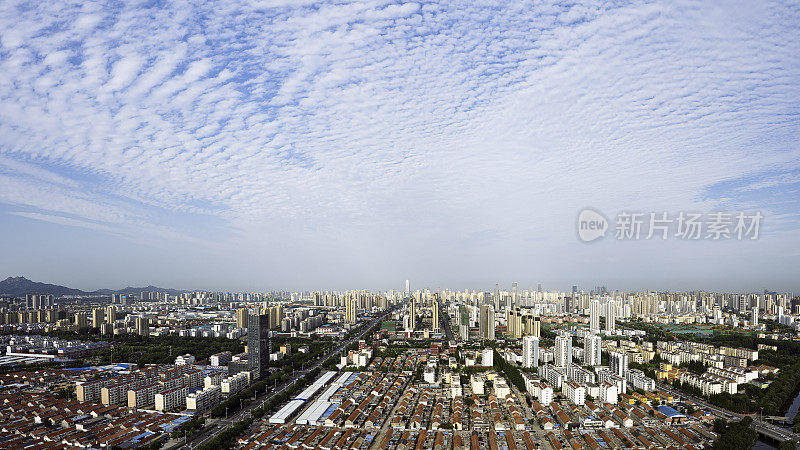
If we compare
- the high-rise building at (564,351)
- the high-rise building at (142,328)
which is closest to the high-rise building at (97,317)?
the high-rise building at (142,328)

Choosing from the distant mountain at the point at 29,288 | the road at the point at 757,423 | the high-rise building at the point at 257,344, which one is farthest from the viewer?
the distant mountain at the point at 29,288

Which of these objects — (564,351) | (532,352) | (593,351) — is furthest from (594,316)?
(564,351)

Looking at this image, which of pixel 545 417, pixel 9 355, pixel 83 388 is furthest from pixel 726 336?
pixel 9 355

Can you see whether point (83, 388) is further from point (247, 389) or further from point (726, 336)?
point (726, 336)

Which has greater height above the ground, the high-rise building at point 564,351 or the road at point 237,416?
the high-rise building at point 564,351

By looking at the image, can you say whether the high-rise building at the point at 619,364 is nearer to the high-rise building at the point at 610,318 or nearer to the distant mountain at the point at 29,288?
the high-rise building at the point at 610,318

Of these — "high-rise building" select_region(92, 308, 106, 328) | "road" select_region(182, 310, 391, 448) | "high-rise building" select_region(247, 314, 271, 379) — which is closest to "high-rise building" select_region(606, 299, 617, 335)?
"road" select_region(182, 310, 391, 448)

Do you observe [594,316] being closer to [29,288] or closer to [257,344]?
[257,344]
